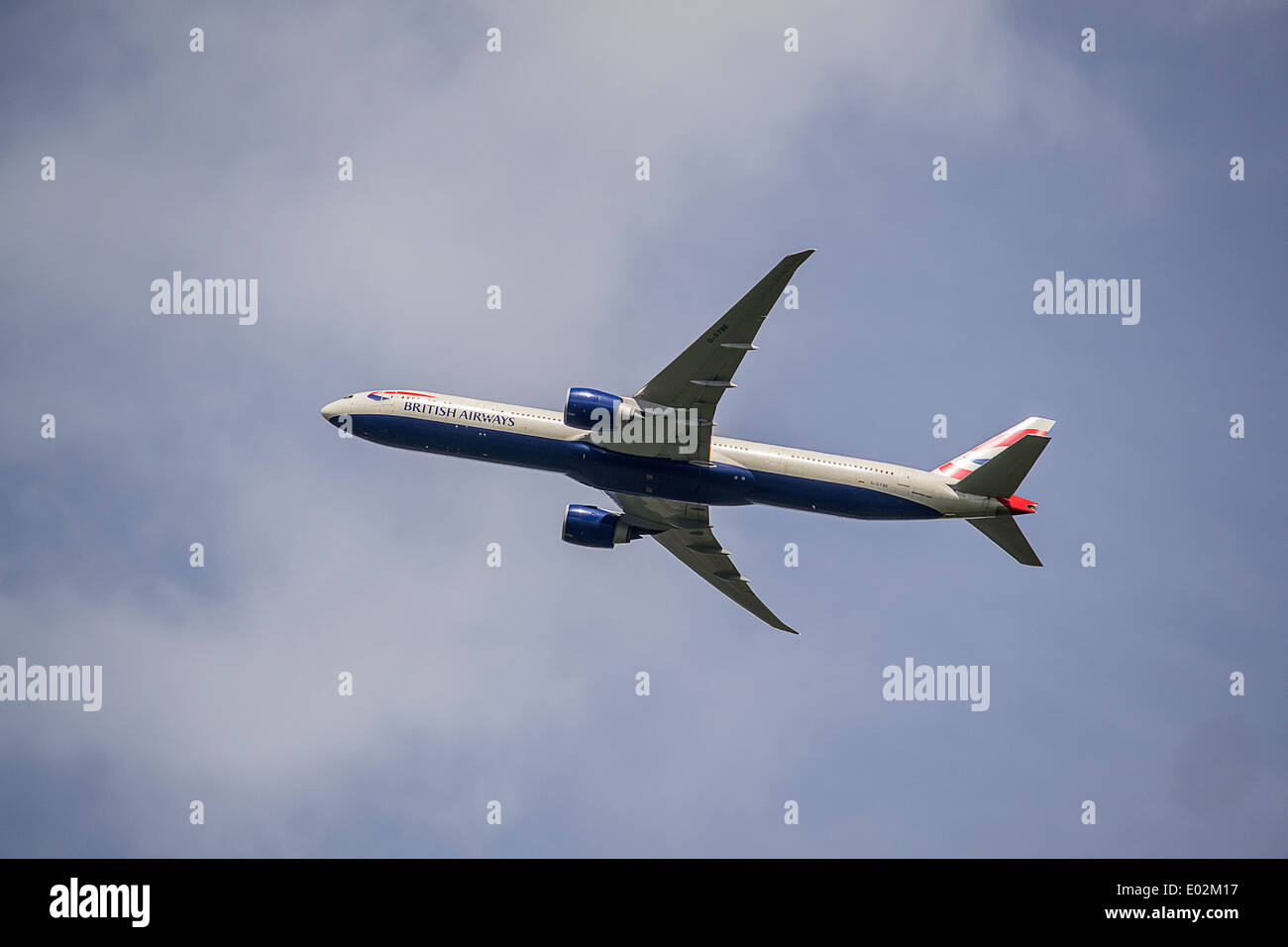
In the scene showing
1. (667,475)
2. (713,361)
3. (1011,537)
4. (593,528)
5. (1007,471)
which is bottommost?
(1011,537)

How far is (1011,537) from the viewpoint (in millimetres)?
56906

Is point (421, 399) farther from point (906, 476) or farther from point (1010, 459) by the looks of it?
point (1010, 459)

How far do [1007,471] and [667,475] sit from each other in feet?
52.4

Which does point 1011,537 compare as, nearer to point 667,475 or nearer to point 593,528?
point 667,475

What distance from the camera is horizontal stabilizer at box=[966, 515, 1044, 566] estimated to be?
186 feet

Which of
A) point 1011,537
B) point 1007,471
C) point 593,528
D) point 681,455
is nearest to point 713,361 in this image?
point 681,455

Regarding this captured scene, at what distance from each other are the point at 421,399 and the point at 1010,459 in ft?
93.3

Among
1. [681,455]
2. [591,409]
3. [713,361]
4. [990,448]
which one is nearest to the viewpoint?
[713,361]

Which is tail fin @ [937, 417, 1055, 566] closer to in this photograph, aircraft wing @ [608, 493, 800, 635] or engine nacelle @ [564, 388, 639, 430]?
aircraft wing @ [608, 493, 800, 635]

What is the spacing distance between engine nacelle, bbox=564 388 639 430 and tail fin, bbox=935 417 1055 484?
1785 cm

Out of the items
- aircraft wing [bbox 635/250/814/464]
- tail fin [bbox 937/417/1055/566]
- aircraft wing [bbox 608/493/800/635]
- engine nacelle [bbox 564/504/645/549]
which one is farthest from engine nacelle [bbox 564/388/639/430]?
tail fin [bbox 937/417/1055/566]

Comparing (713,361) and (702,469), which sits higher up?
(713,361)

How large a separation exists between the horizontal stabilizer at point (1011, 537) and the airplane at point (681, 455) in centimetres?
5
